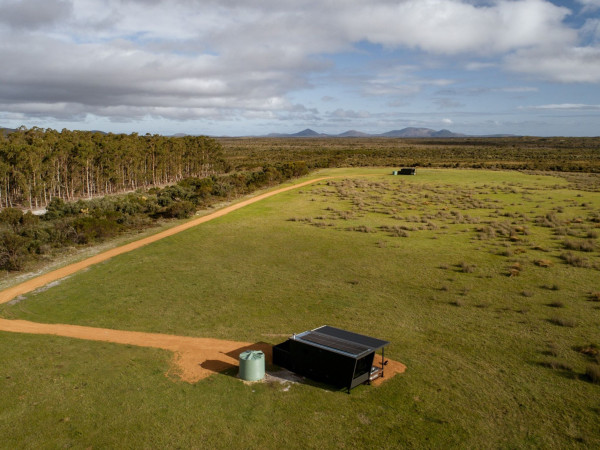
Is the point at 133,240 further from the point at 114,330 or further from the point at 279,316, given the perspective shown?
the point at 279,316

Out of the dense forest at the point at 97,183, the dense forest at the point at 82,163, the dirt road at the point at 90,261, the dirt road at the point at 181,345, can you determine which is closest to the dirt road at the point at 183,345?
the dirt road at the point at 181,345

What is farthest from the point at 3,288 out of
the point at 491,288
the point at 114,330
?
the point at 491,288

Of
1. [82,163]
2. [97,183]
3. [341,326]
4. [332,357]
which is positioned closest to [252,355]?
[332,357]

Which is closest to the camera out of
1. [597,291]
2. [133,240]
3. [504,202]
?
[597,291]

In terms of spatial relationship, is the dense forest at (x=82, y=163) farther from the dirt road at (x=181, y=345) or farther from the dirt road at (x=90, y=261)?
the dirt road at (x=181, y=345)

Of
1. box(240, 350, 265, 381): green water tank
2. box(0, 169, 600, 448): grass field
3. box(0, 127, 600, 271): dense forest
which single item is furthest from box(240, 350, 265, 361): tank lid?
box(0, 127, 600, 271): dense forest

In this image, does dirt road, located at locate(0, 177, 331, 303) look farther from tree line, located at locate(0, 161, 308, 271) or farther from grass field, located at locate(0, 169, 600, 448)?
tree line, located at locate(0, 161, 308, 271)
